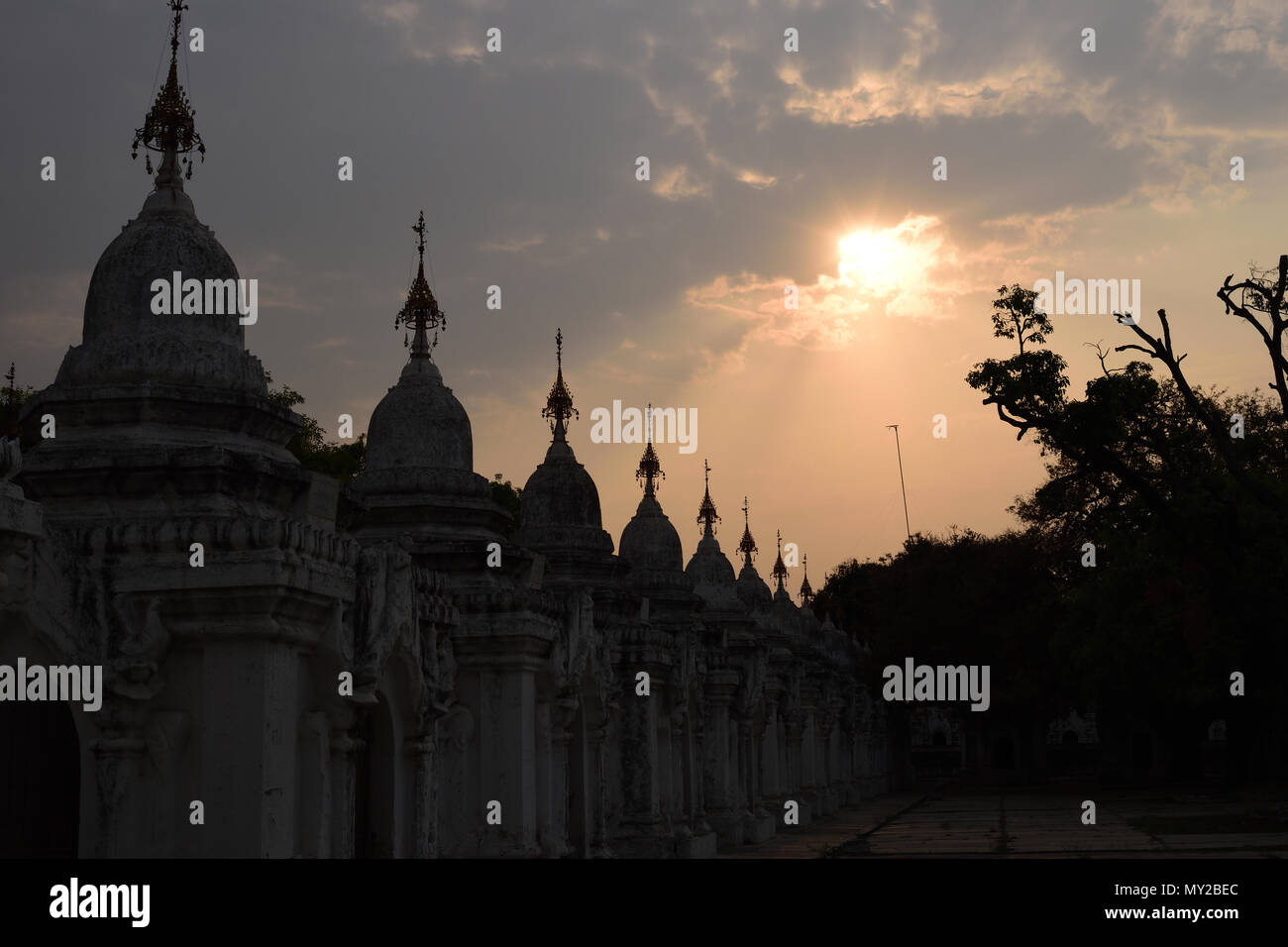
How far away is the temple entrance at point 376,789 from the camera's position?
16.5 m

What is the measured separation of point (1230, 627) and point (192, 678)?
1098 inches

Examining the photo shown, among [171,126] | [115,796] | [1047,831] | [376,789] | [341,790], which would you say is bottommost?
[1047,831]

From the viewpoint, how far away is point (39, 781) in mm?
13703

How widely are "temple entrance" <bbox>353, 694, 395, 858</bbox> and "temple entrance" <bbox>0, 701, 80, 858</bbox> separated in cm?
341

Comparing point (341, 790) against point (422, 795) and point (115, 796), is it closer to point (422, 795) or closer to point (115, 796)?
point (115, 796)

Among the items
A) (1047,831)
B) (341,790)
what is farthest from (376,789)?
(1047,831)

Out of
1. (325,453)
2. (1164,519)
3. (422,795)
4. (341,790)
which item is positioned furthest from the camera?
(325,453)

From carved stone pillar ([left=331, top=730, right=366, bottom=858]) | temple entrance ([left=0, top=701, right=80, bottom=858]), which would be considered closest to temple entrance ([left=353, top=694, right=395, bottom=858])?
carved stone pillar ([left=331, top=730, right=366, bottom=858])

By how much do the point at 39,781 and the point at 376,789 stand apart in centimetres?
394

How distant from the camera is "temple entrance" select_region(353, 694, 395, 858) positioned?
16.5 metres

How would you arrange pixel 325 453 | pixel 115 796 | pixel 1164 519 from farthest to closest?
pixel 325 453 → pixel 1164 519 → pixel 115 796

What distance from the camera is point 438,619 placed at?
1780 cm
